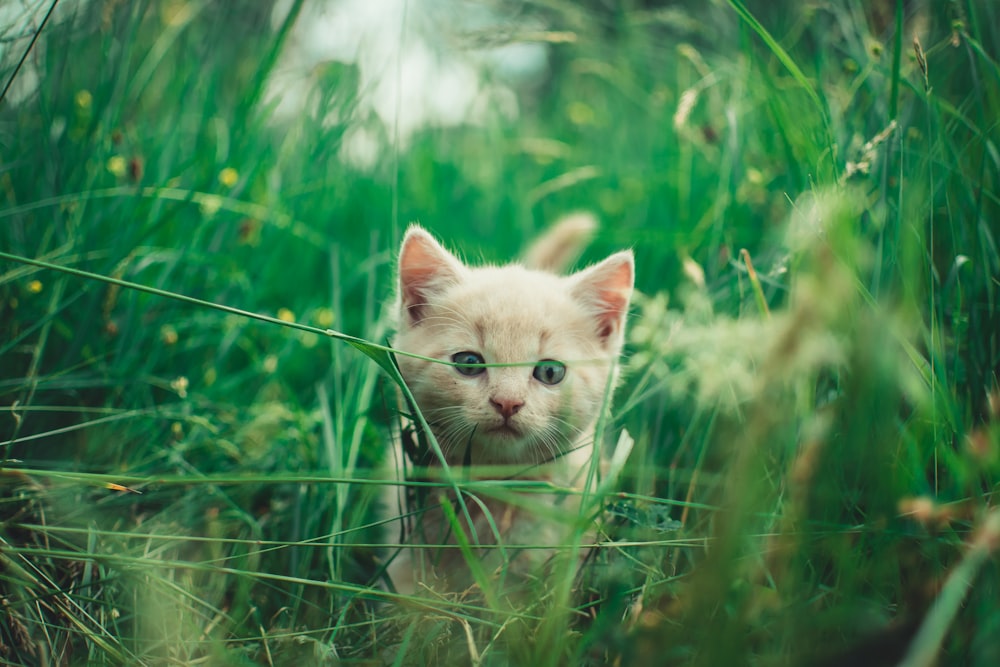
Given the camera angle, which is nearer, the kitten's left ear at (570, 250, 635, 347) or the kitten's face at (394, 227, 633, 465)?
the kitten's face at (394, 227, 633, 465)

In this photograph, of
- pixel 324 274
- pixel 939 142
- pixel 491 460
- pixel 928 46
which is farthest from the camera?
pixel 324 274

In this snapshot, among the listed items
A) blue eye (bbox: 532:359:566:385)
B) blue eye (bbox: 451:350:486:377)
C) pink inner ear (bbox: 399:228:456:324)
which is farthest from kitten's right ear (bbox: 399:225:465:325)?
blue eye (bbox: 532:359:566:385)

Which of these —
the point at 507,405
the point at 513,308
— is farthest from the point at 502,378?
the point at 513,308

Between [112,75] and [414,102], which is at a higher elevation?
[414,102]

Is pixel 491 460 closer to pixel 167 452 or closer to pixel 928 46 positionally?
pixel 167 452

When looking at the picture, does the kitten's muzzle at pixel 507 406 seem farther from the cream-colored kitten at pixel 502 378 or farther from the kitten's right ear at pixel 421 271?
the kitten's right ear at pixel 421 271

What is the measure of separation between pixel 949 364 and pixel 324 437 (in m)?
1.36

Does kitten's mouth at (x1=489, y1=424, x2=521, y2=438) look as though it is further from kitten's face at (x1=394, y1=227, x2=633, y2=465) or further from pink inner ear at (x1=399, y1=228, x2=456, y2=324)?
pink inner ear at (x1=399, y1=228, x2=456, y2=324)

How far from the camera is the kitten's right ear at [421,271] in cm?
131

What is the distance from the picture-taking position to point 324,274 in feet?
7.14

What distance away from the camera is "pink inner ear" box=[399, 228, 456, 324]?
1.31 metres

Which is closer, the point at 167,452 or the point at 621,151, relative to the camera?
the point at 167,452

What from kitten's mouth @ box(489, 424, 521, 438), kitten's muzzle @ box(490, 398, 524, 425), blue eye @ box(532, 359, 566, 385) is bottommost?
kitten's mouth @ box(489, 424, 521, 438)

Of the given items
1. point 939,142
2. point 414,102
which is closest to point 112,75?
point 414,102
